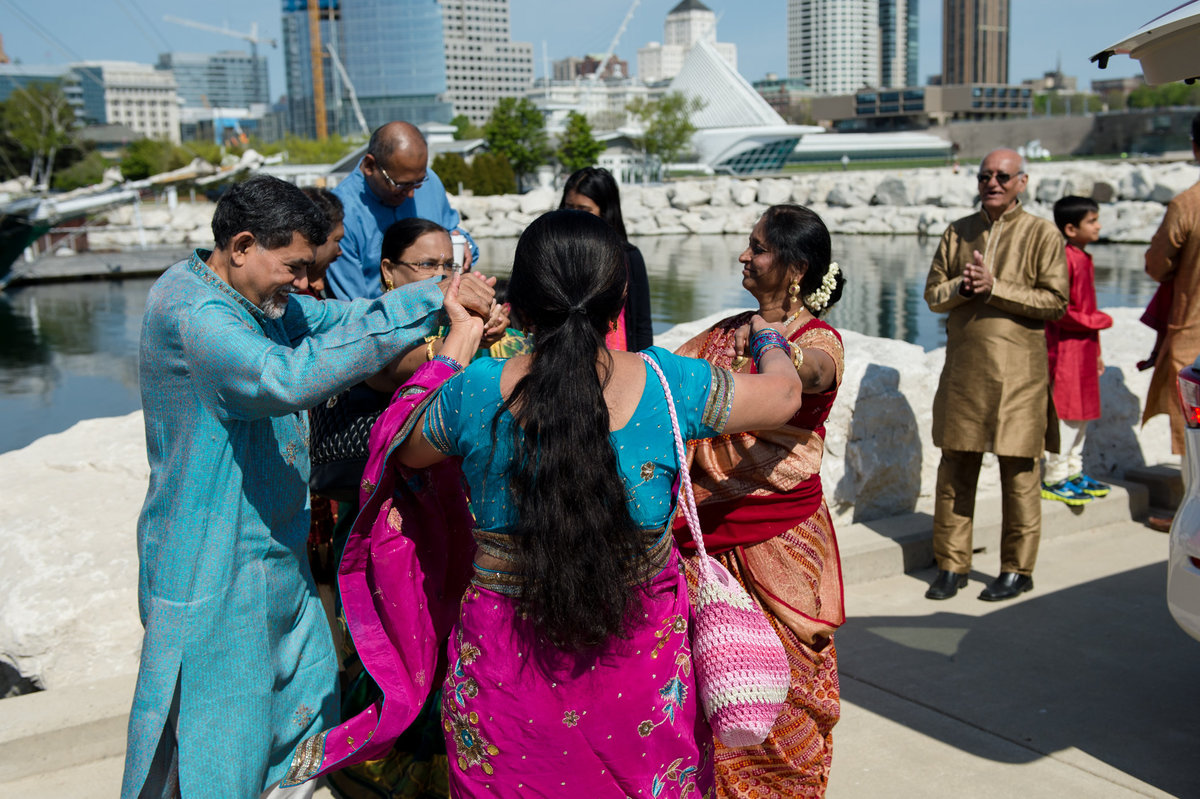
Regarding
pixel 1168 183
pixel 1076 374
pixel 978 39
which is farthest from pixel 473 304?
pixel 978 39

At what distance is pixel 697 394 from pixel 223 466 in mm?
964

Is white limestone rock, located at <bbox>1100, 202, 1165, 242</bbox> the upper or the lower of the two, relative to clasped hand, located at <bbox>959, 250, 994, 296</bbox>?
upper

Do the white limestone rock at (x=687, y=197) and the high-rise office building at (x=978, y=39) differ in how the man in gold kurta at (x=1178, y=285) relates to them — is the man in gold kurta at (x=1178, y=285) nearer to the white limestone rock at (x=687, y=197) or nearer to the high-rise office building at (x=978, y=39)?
the white limestone rock at (x=687, y=197)

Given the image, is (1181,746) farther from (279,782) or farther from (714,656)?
(279,782)

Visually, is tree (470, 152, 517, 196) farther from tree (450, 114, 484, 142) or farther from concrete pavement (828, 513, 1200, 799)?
concrete pavement (828, 513, 1200, 799)

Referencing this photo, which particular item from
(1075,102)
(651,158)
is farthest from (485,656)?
(1075,102)

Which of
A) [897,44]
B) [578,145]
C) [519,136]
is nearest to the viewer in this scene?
[578,145]

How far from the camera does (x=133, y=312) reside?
68.1 ft

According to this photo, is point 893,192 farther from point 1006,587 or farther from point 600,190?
point 600,190

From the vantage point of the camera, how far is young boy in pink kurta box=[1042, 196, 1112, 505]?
524 centimetres

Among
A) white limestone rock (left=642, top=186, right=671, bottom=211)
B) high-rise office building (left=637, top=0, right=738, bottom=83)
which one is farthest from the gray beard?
high-rise office building (left=637, top=0, right=738, bottom=83)

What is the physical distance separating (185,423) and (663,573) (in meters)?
0.99

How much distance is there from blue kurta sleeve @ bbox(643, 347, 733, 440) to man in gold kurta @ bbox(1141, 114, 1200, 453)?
3.61 metres

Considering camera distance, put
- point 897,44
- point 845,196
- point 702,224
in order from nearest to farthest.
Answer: point 702,224 → point 845,196 → point 897,44
